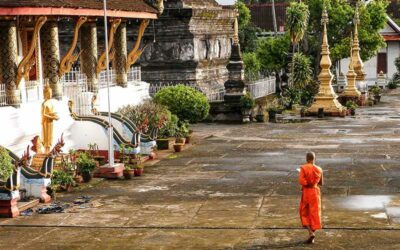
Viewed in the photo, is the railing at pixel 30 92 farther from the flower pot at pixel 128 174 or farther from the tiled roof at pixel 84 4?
the flower pot at pixel 128 174

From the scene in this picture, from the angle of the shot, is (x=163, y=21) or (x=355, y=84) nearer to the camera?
(x=163, y=21)

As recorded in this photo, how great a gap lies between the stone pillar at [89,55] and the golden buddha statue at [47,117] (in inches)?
261

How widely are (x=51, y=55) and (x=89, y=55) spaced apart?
3863mm

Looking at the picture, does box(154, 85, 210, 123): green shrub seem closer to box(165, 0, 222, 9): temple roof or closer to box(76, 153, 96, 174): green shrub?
box(165, 0, 222, 9): temple roof

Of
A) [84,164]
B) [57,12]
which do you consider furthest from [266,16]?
[84,164]

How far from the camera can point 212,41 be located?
40375 millimetres

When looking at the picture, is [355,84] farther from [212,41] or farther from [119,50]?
[119,50]

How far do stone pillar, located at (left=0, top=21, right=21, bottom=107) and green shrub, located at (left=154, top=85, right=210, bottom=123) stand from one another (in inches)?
382

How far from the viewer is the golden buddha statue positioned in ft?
61.0

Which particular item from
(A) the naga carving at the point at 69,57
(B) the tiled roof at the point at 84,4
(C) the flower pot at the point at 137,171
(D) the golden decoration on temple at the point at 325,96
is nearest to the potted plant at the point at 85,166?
(C) the flower pot at the point at 137,171

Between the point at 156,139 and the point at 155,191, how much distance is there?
732cm

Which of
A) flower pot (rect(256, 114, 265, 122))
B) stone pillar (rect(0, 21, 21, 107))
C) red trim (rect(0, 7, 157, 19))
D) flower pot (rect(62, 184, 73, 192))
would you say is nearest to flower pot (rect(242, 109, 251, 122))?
flower pot (rect(256, 114, 265, 122))

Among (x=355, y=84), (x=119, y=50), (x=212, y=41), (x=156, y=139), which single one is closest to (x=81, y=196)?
(x=156, y=139)

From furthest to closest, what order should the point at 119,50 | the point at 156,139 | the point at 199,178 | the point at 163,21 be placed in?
the point at 163,21, the point at 119,50, the point at 156,139, the point at 199,178
